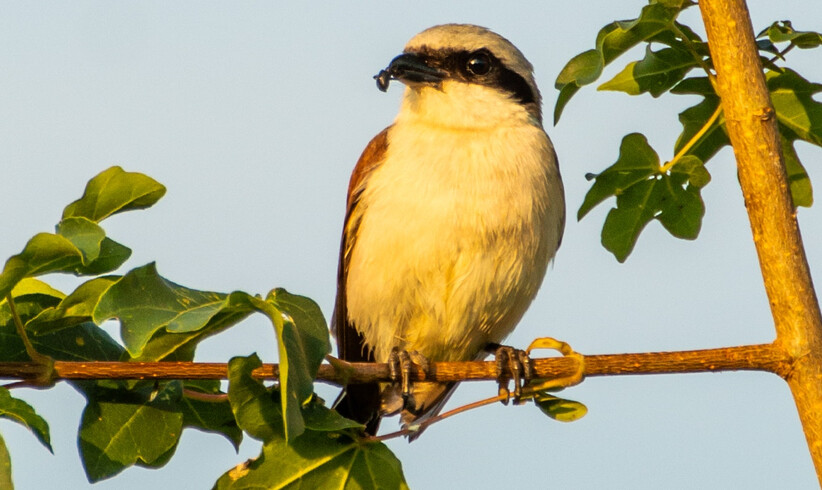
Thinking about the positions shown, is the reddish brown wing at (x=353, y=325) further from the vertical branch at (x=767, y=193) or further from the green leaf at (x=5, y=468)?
the green leaf at (x=5, y=468)

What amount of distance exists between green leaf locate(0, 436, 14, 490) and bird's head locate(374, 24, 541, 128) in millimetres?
2777

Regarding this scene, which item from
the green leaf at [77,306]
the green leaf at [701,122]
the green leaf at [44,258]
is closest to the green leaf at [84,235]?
the green leaf at [44,258]

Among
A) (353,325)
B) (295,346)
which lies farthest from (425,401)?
(295,346)

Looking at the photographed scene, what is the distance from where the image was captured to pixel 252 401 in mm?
2744

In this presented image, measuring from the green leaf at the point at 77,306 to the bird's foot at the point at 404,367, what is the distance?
0.90 metres

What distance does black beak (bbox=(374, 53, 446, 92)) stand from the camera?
4855 millimetres

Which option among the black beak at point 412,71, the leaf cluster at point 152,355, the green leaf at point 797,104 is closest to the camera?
the leaf cluster at point 152,355

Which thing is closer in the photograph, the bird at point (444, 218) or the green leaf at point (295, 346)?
the green leaf at point (295, 346)

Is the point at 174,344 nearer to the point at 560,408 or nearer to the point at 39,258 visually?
the point at 39,258

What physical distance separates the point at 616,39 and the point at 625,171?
0.61 metres

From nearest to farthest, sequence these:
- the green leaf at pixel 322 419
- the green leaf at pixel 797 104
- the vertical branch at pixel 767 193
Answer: the vertical branch at pixel 767 193
the green leaf at pixel 322 419
the green leaf at pixel 797 104

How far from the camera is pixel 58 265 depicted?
2613 mm

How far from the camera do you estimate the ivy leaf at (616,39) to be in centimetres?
288

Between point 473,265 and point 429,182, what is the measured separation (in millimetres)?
432
